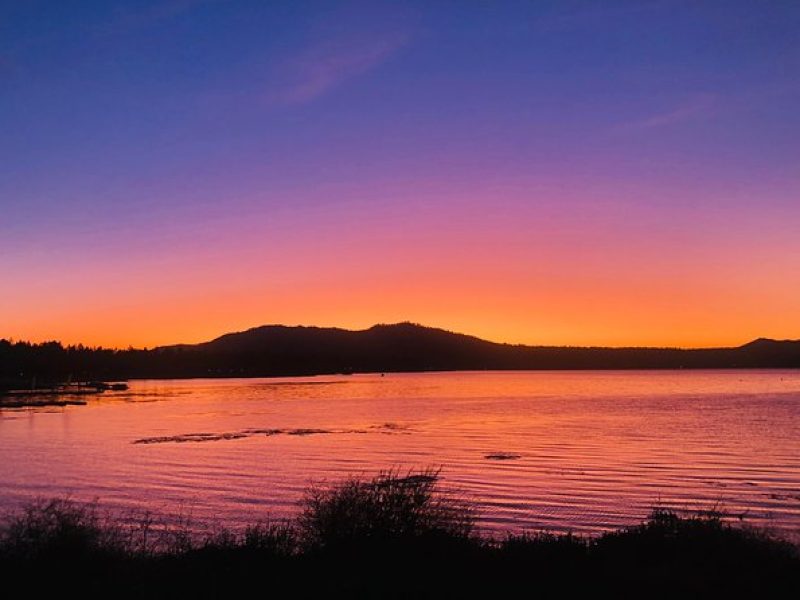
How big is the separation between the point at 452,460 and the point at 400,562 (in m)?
31.2

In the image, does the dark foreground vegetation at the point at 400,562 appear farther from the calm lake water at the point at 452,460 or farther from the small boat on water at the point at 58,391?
the small boat on water at the point at 58,391

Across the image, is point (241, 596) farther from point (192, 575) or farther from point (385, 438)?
point (385, 438)

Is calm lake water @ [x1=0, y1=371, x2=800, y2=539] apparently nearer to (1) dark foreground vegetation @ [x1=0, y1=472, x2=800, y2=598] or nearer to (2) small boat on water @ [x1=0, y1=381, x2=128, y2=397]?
(1) dark foreground vegetation @ [x1=0, y1=472, x2=800, y2=598]

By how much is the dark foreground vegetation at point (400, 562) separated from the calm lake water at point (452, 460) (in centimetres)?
760

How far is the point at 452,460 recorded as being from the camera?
44.5 m

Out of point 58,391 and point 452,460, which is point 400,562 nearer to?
point 452,460

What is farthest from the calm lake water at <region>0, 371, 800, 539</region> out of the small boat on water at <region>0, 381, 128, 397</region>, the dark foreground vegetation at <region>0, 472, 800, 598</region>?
Answer: the small boat on water at <region>0, 381, 128, 397</region>

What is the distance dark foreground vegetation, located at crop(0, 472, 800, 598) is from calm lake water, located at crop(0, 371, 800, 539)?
24.9ft

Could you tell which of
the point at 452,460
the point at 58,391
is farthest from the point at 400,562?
the point at 58,391

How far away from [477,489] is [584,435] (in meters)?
29.6

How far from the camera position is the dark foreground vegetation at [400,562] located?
1227 centimetres

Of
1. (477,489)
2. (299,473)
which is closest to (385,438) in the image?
(299,473)

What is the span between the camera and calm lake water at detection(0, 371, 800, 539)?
28.6m

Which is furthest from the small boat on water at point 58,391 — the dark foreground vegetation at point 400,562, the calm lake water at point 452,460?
the dark foreground vegetation at point 400,562
